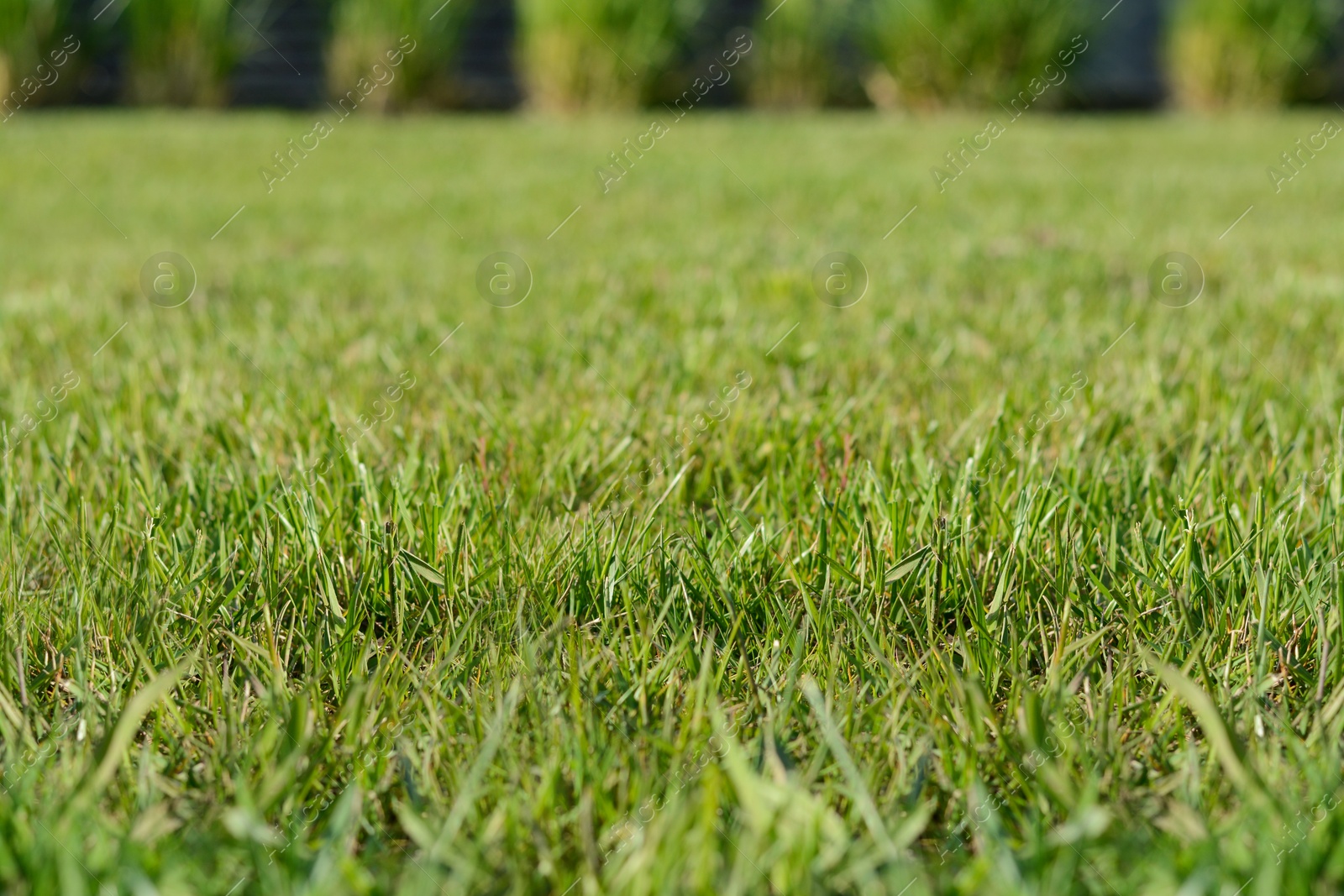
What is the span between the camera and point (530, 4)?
46.3 feet

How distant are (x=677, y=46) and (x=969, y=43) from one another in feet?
11.9

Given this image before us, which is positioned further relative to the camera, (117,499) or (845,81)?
(845,81)

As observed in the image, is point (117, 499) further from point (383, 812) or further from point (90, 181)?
point (90, 181)

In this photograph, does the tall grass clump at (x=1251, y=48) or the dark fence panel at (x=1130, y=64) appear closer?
the tall grass clump at (x=1251, y=48)

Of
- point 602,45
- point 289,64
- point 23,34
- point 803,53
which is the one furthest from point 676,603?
point 289,64

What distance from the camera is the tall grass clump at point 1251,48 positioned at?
14164 millimetres

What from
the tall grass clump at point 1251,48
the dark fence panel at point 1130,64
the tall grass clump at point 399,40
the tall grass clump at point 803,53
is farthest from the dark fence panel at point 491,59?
the tall grass clump at point 1251,48

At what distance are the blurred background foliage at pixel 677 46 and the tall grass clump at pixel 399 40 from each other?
0.02 meters

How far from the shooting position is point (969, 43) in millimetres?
13430

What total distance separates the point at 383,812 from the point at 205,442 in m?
1.39

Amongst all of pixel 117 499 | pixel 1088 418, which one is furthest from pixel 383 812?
pixel 1088 418

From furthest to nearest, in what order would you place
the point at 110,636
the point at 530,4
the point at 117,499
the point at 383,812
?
the point at 530,4 < the point at 117,499 < the point at 110,636 < the point at 383,812

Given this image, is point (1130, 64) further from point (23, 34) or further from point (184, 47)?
point (23, 34)

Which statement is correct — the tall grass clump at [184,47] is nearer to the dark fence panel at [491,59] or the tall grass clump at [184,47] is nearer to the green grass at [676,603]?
the dark fence panel at [491,59]
